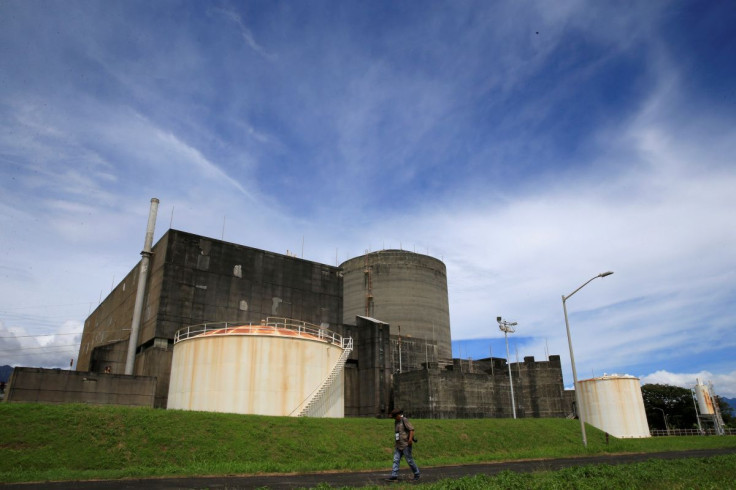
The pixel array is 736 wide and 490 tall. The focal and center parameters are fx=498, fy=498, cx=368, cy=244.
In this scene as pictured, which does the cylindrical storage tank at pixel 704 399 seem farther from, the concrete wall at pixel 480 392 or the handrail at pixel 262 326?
the handrail at pixel 262 326

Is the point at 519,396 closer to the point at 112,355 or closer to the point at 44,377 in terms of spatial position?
the point at 112,355

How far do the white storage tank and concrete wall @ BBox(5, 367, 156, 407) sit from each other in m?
2.72

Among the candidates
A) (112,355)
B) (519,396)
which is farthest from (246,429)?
(519,396)

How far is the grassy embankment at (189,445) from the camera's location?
17516 millimetres

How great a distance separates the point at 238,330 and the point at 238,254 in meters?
19.1

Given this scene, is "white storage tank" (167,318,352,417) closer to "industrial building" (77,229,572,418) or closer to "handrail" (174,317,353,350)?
"industrial building" (77,229,572,418)

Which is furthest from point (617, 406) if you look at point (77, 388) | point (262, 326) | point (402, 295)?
point (77, 388)

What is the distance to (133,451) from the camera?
63.7 ft

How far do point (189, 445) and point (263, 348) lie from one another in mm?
12313

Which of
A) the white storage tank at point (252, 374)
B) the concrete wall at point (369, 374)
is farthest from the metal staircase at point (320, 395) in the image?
the concrete wall at point (369, 374)

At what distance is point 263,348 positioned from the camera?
107ft

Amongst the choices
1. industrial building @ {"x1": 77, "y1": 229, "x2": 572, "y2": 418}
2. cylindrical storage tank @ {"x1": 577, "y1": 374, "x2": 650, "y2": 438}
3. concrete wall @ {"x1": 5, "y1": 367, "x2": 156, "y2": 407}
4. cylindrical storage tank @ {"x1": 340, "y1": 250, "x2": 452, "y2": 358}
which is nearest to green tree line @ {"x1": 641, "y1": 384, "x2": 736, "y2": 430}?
cylindrical storage tank @ {"x1": 340, "y1": 250, "x2": 452, "y2": 358}

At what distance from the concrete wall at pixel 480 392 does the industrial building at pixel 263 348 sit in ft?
0.38

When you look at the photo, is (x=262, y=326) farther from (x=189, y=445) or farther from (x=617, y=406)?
(x=617, y=406)
